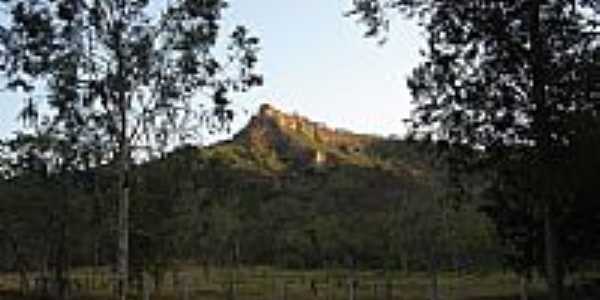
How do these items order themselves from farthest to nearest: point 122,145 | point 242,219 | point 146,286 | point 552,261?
point 242,219
point 146,286
point 122,145
point 552,261

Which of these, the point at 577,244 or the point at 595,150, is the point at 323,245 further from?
the point at 595,150

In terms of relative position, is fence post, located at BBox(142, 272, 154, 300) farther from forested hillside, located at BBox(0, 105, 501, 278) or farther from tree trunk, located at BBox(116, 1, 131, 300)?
tree trunk, located at BBox(116, 1, 131, 300)

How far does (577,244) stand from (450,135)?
39.8ft

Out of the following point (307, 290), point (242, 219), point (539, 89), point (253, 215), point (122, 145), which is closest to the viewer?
point (539, 89)

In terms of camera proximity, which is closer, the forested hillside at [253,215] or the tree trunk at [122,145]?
the tree trunk at [122,145]

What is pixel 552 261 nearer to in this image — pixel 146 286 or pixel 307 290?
pixel 146 286

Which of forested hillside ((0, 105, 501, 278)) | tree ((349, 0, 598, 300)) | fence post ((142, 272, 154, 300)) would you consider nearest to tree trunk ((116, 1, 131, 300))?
forested hillside ((0, 105, 501, 278))

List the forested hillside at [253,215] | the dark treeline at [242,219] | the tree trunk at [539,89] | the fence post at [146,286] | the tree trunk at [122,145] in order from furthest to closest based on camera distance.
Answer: the dark treeline at [242,219] → the forested hillside at [253,215] → the fence post at [146,286] → the tree trunk at [122,145] → the tree trunk at [539,89]

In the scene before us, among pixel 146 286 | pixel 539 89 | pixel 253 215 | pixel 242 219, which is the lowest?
pixel 146 286

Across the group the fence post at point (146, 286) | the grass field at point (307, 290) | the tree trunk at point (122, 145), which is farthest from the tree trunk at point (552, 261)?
the grass field at point (307, 290)

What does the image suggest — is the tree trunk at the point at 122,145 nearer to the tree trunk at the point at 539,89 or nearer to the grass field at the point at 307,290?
the grass field at the point at 307,290

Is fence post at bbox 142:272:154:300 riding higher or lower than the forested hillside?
lower

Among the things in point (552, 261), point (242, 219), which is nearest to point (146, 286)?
point (552, 261)

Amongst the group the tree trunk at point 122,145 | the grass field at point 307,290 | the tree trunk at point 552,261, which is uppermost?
the tree trunk at point 122,145
